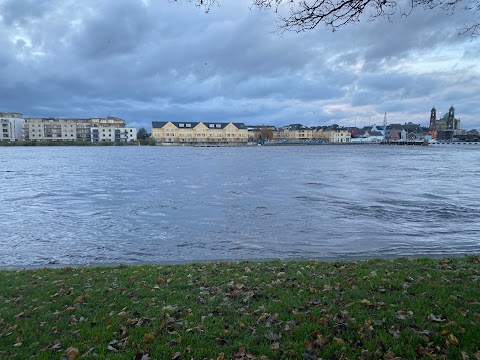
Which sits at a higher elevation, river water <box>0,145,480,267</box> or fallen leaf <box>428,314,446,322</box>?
fallen leaf <box>428,314,446,322</box>

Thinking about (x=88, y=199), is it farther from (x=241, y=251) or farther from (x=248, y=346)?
(x=248, y=346)

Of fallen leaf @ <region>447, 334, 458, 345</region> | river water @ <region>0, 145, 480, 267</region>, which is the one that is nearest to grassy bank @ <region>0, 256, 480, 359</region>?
fallen leaf @ <region>447, 334, 458, 345</region>

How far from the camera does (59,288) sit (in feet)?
27.3

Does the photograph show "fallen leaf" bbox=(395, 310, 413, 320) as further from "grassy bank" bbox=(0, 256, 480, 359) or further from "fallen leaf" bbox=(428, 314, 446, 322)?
"fallen leaf" bbox=(428, 314, 446, 322)

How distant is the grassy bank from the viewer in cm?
535

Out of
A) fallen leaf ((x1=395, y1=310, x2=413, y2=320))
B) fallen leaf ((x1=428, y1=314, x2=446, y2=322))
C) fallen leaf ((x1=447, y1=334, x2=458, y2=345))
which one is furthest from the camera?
fallen leaf ((x1=395, y1=310, x2=413, y2=320))

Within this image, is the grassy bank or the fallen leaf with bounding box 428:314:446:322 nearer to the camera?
the grassy bank

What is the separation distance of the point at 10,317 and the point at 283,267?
19.7 ft

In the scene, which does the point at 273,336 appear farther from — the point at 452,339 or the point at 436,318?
the point at 436,318

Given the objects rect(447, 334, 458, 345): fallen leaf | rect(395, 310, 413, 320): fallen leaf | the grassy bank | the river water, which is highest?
rect(447, 334, 458, 345): fallen leaf

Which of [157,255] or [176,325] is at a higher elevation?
[176,325]

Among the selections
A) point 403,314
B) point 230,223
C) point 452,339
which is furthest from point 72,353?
point 230,223

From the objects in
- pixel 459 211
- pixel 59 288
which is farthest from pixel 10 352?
pixel 459 211

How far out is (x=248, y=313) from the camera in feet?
21.7
